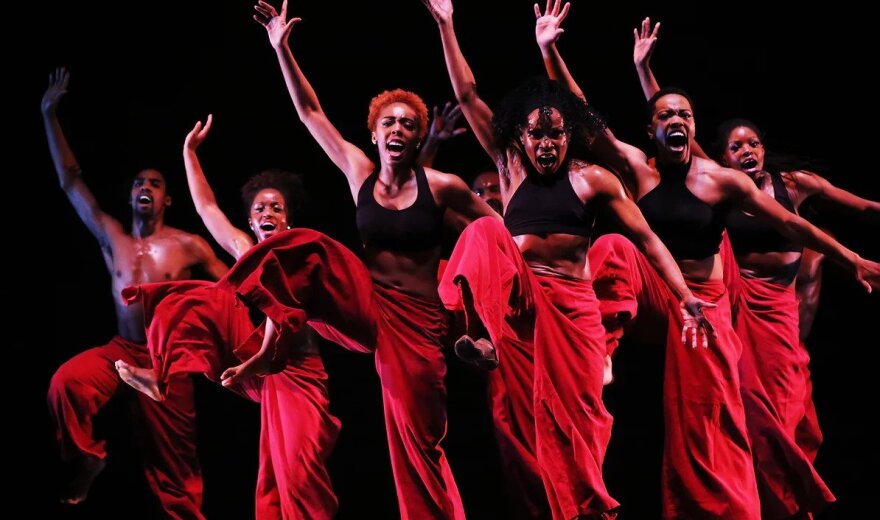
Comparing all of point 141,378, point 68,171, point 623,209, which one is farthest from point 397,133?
point 68,171

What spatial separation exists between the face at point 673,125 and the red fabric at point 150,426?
2.30 meters

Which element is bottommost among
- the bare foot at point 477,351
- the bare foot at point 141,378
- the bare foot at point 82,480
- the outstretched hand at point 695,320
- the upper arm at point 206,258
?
the bare foot at point 82,480

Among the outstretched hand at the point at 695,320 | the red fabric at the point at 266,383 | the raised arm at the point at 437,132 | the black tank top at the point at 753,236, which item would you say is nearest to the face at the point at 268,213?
the red fabric at the point at 266,383

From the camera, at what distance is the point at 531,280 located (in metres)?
3.23

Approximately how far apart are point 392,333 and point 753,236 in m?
1.62

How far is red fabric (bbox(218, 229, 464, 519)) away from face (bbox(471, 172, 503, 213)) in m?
1.14

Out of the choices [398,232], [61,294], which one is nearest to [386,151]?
[398,232]

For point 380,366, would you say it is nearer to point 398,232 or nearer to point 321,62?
point 398,232

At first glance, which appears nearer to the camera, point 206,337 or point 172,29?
point 206,337

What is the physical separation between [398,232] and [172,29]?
2.15 meters

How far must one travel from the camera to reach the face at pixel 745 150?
421 cm

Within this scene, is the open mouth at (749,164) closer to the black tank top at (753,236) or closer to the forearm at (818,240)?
the black tank top at (753,236)

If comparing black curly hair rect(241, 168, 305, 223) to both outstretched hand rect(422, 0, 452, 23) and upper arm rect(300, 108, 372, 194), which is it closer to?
upper arm rect(300, 108, 372, 194)

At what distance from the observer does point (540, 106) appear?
11.2ft
